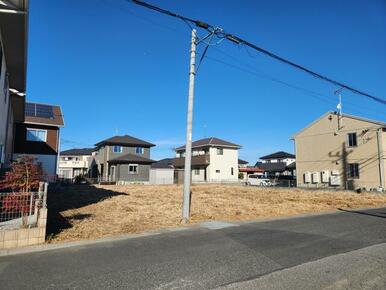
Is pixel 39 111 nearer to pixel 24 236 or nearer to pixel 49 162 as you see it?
pixel 49 162

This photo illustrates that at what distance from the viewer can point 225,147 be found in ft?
157

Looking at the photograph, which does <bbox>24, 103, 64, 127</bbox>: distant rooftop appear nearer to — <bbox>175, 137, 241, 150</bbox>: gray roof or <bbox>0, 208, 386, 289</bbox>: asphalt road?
<bbox>0, 208, 386, 289</bbox>: asphalt road

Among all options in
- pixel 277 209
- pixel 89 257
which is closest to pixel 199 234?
pixel 89 257

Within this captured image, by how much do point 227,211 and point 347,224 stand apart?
433cm

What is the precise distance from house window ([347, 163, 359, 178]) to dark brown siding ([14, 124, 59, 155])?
26.0 meters

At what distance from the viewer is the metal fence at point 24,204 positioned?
7.19 meters

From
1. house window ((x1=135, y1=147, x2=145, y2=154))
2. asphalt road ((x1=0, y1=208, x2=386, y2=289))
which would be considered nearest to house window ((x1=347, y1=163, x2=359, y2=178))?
house window ((x1=135, y1=147, x2=145, y2=154))

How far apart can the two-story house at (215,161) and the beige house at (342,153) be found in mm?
12120

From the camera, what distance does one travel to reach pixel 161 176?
4247 cm

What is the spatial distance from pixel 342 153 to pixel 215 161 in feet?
59.5

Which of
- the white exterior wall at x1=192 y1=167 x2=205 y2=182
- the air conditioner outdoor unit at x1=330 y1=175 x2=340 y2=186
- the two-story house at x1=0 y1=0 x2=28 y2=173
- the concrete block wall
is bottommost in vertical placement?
the concrete block wall

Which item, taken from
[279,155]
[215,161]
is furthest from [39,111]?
[279,155]

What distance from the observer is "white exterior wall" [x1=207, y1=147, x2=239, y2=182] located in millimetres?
46219

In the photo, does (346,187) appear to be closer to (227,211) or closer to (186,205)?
(227,211)
